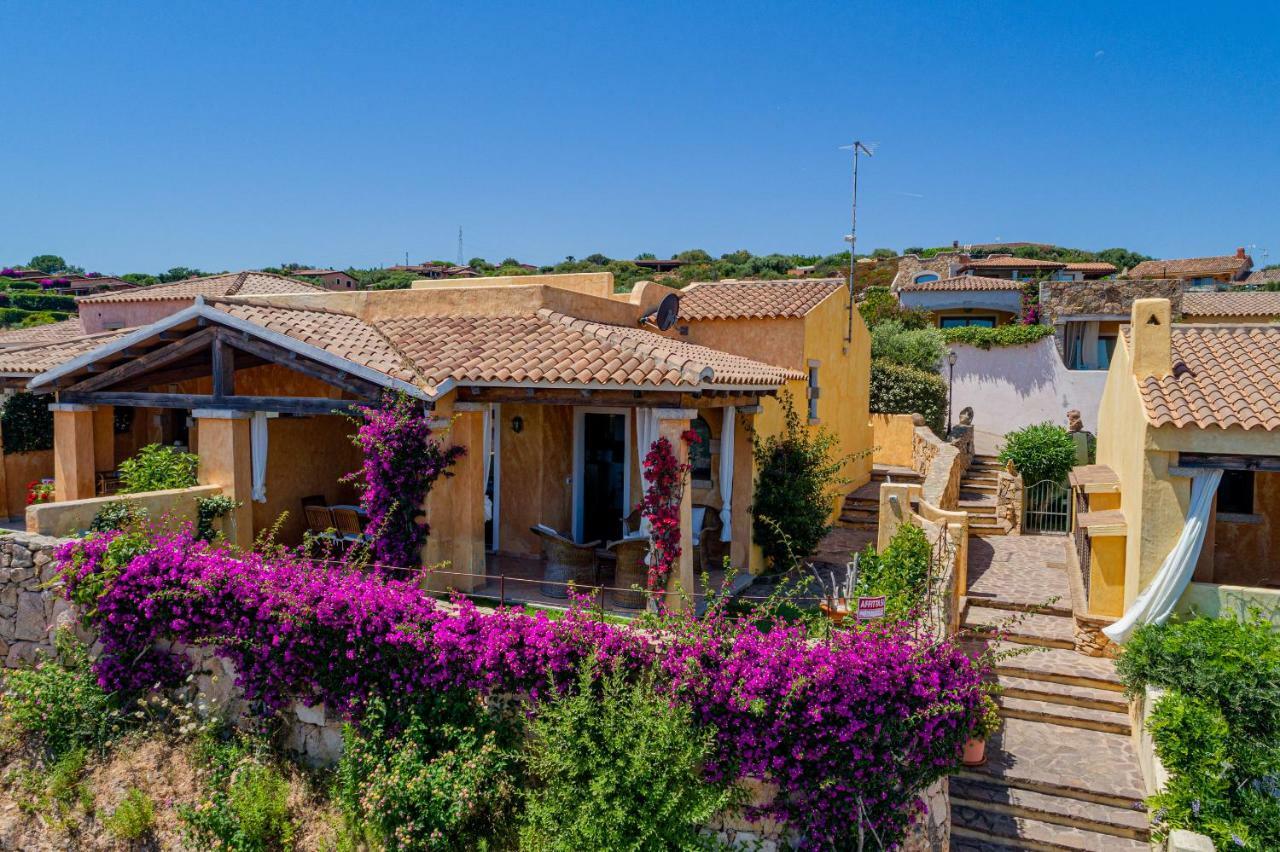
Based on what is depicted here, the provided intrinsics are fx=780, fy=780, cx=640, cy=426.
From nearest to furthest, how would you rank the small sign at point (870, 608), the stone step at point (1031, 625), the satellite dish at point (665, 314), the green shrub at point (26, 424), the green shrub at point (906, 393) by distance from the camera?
1. the small sign at point (870, 608)
2. the stone step at point (1031, 625)
3. the green shrub at point (26, 424)
4. the satellite dish at point (665, 314)
5. the green shrub at point (906, 393)

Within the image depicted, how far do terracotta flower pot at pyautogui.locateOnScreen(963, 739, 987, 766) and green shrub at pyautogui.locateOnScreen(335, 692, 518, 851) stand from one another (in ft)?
17.0

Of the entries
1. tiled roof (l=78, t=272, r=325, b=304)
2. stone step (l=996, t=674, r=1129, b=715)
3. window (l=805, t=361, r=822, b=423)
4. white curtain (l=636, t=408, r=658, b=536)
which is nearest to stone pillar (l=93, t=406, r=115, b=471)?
white curtain (l=636, t=408, r=658, b=536)

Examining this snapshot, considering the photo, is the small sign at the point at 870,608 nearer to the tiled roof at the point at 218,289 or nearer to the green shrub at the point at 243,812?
the green shrub at the point at 243,812

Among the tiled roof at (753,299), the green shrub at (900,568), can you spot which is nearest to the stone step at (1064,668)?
the green shrub at (900,568)

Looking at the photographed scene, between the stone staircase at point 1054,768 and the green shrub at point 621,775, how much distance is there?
11.0 ft

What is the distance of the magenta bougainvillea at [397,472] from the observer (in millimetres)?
10328

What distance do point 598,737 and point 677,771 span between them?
0.84 metres

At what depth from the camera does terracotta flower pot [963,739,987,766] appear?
29.6 ft

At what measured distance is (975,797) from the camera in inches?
357

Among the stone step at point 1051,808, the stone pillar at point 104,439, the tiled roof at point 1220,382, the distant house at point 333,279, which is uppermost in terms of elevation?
the distant house at point 333,279

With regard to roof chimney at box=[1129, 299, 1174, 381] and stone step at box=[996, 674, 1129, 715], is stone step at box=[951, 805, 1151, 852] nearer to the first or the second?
stone step at box=[996, 674, 1129, 715]

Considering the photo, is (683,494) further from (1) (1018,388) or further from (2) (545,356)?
(1) (1018,388)

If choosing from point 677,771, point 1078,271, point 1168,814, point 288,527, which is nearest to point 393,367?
point 288,527

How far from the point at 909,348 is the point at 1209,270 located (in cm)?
3701
